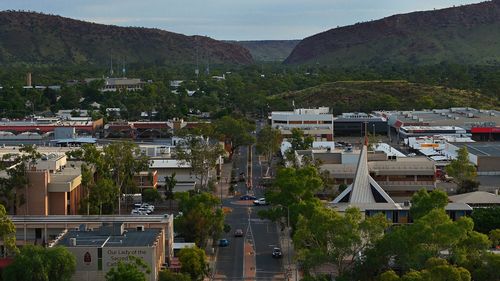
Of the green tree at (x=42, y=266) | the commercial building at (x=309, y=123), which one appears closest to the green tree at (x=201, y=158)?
the commercial building at (x=309, y=123)

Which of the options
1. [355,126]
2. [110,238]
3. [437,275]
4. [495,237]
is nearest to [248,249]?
[110,238]

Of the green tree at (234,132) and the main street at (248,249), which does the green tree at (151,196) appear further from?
the green tree at (234,132)

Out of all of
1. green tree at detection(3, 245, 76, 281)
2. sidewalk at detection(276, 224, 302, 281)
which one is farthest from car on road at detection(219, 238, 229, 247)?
green tree at detection(3, 245, 76, 281)

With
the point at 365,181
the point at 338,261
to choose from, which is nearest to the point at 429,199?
the point at 365,181

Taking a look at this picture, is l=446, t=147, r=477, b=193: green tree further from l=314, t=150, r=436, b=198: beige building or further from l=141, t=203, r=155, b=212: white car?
l=141, t=203, r=155, b=212: white car

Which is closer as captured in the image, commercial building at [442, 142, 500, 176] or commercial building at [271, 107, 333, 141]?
commercial building at [442, 142, 500, 176]
